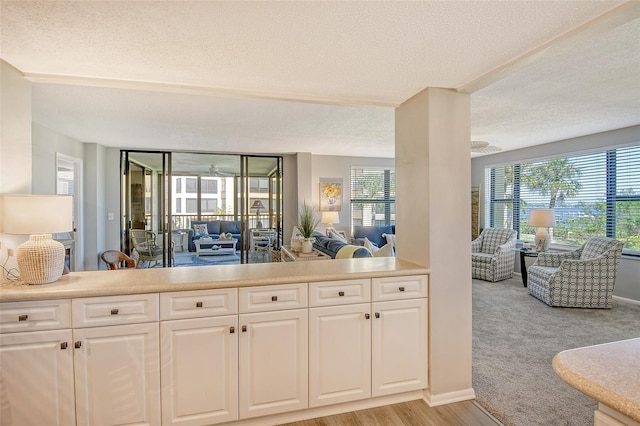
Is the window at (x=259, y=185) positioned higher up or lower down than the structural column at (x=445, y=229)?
higher up

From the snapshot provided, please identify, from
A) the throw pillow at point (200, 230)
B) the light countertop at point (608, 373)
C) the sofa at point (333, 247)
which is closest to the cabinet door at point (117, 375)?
the light countertop at point (608, 373)

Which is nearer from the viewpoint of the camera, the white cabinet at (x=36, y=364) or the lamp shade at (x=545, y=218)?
the white cabinet at (x=36, y=364)

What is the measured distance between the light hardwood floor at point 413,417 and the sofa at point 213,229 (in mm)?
7487

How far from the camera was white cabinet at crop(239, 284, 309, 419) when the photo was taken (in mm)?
2014

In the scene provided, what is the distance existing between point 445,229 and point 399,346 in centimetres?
88

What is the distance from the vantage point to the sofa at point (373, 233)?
22.9 ft

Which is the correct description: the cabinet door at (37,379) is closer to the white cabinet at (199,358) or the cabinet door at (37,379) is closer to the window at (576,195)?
the white cabinet at (199,358)

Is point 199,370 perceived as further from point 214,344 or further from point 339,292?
point 339,292

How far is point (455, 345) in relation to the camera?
238 cm

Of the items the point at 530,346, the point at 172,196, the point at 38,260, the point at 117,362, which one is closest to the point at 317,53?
the point at 38,260

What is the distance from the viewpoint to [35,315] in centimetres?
174

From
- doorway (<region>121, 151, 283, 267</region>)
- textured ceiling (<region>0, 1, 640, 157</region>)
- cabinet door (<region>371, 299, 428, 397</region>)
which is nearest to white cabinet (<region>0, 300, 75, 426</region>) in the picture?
textured ceiling (<region>0, 1, 640, 157</region>)

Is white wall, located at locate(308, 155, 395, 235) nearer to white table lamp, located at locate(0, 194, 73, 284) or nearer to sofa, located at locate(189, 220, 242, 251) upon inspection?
sofa, located at locate(189, 220, 242, 251)

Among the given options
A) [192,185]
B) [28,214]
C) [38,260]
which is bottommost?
[38,260]
